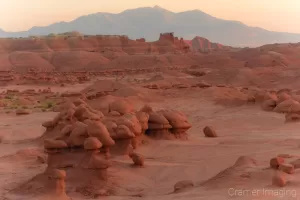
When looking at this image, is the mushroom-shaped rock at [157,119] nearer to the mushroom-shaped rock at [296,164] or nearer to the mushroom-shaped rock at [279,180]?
the mushroom-shaped rock at [296,164]

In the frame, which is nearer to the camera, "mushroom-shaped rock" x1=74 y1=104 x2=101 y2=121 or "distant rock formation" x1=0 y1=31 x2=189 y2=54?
"mushroom-shaped rock" x1=74 y1=104 x2=101 y2=121

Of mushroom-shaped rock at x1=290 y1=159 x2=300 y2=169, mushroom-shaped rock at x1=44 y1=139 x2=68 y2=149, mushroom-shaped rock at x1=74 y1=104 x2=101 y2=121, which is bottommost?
mushroom-shaped rock at x1=44 y1=139 x2=68 y2=149

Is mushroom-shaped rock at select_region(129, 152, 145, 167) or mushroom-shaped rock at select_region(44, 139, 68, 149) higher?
mushroom-shaped rock at select_region(44, 139, 68, 149)

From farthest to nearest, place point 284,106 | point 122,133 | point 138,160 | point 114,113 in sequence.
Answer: point 284,106 < point 114,113 < point 122,133 < point 138,160

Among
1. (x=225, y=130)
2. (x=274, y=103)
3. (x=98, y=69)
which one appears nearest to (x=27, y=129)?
(x=225, y=130)

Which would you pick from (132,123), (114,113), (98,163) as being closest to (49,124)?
(114,113)

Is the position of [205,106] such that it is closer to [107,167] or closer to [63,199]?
[107,167]

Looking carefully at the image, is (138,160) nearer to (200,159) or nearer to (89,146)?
(89,146)

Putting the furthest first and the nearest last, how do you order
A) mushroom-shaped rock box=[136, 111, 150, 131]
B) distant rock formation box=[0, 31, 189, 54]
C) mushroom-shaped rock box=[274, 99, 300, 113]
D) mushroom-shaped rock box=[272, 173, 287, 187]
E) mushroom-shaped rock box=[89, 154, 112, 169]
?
distant rock formation box=[0, 31, 189, 54] < mushroom-shaped rock box=[274, 99, 300, 113] < mushroom-shaped rock box=[136, 111, 150, 131] < mushroom-shaped rock box=[89, 154, 112, 169] < mushroom-shaped rock box=[272, 173, 287, 187]

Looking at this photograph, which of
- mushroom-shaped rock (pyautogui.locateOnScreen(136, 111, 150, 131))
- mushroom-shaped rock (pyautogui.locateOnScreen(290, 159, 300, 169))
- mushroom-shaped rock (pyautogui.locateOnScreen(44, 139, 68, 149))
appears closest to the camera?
mushroom-shaped rock (pyautogui.locateOnScreen(290, 159, 300, 169))

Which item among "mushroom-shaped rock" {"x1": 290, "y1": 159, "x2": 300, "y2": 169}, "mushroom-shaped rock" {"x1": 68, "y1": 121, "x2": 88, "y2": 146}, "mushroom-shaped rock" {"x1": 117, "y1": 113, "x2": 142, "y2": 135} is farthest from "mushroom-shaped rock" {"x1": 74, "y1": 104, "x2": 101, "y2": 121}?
"mushroom-shaped rock" {"x1": 290, "y1": 159, "x2": 300, "y2": 169}

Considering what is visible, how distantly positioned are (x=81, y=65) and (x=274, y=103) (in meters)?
37.3

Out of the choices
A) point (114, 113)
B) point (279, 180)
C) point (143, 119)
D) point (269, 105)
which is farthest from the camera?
point (269, 105)

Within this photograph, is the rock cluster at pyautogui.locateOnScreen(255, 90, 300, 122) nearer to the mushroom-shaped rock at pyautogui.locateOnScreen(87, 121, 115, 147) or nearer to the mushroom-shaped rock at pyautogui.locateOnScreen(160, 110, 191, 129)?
the mushroom-shaped rock at pyautogui.locateOnScreen(160, 110, 191, 129)
